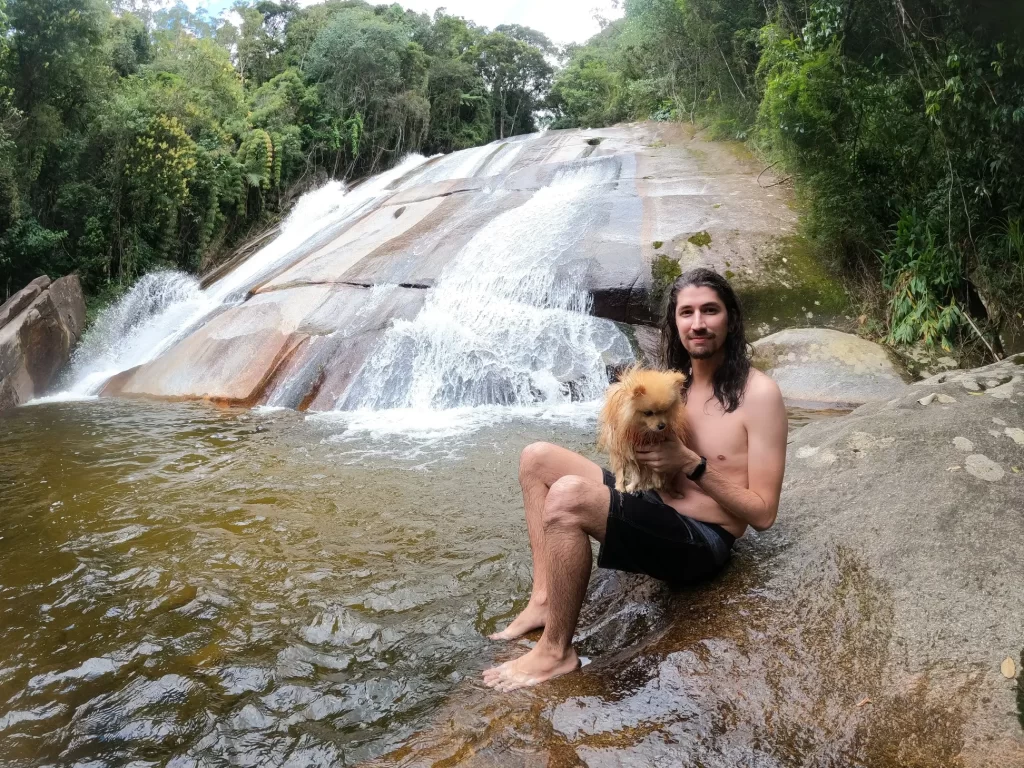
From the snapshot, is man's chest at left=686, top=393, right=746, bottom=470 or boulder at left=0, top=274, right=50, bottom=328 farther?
boulder at left=0, top=274, right=50, bottom=328

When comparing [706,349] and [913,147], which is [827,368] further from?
[706,349]

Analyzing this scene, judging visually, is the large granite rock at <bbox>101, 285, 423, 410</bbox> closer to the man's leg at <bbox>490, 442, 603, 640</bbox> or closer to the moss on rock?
the moss on rock

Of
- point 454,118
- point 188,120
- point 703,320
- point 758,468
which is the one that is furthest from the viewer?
point 454,118

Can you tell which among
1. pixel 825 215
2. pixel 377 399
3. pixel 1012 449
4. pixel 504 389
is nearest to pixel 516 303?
pixel 504 389

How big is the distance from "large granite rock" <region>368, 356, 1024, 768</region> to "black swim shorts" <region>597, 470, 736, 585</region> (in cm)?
15

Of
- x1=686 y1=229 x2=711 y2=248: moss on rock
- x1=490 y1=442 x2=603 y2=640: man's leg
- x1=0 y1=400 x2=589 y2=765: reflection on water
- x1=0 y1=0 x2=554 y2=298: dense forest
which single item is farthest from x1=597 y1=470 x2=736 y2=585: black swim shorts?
x1=0 y1=0 x2=554 y2=298: dense forest

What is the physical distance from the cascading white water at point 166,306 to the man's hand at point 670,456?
31.9 feet

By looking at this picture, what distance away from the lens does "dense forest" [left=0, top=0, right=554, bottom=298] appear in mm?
11961

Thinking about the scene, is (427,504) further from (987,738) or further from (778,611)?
(987,738)

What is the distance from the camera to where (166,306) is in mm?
13367

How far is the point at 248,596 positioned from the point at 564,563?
175 centimetres

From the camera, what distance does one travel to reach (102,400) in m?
8.73

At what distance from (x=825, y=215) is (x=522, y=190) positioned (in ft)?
21.7

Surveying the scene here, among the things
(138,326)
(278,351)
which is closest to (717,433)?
(278,351)
